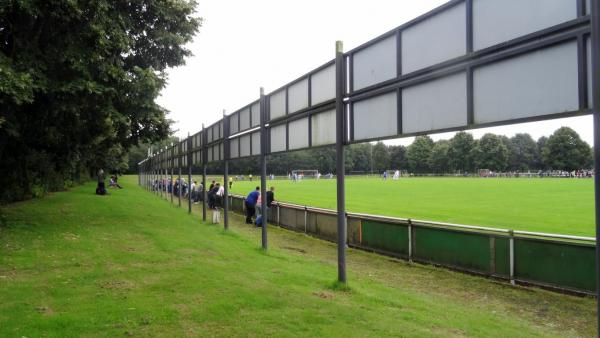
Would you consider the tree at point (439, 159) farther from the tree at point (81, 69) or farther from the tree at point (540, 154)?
the tree at point (81, 69)

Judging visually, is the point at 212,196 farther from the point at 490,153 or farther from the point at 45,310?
the point at 490,153

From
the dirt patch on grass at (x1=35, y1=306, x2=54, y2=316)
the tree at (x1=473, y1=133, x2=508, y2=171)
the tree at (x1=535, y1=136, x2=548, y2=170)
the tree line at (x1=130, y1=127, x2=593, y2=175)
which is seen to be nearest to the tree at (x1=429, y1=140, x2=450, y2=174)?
the tree line at (x1=130, y1=127, x2=593, y2=175)

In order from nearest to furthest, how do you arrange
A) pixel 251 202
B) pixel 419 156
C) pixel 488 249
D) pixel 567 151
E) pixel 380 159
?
pixel 488 249
pixel 251 202
pixel 567 151
pixel 419 156
pixel 380 159

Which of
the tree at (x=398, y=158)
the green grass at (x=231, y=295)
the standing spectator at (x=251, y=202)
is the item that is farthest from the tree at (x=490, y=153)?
the green grass at (x=231, y=295)

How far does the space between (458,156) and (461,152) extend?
1.12 meters

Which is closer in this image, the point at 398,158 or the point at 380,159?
the point at 398,158

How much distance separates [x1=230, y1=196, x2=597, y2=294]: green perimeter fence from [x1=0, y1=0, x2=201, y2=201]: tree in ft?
24.5

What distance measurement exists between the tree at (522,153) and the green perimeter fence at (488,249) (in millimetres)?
110527

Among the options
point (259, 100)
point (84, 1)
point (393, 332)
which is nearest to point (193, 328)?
point (393, 332)

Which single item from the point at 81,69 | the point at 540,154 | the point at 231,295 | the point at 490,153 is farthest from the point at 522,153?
the point at 231,295

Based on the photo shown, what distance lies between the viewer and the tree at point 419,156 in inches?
4592

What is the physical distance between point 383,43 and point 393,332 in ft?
13.2

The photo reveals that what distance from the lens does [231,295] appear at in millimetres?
6336

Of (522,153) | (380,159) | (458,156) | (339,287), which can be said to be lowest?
(339,287)
